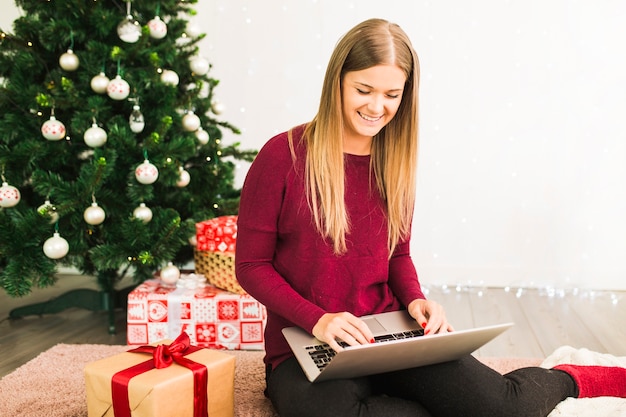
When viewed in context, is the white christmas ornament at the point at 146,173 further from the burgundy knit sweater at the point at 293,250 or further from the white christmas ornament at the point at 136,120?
the burgundy knit sweater at the point at 293,250

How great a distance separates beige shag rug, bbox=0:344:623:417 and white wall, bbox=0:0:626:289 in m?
1.04

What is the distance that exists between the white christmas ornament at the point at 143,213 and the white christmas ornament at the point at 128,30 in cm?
53

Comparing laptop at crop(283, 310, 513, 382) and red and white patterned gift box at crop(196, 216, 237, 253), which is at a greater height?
red and white patterned gift box at crop(196, 216, 237, 253)

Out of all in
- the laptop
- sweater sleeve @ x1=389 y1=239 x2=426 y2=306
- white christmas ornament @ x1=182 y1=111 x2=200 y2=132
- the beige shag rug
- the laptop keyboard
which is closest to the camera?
the laptop

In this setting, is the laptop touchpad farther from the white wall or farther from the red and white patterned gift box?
the white wall

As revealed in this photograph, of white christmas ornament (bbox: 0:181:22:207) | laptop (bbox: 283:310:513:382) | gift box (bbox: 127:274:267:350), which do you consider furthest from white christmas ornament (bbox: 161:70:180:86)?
laptop (bbox: 283:310:513:382)

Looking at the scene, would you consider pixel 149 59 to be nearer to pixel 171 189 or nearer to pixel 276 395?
pixel 171 189

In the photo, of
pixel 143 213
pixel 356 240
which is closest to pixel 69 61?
pixel 143 213

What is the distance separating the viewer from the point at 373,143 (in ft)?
4.35

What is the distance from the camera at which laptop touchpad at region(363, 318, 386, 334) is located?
1156mm

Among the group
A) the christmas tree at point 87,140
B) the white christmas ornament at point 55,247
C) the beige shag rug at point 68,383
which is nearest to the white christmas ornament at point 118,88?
the christmas tree at point 87,140

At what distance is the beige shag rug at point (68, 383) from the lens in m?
1.40

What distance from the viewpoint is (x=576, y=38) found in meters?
2.62

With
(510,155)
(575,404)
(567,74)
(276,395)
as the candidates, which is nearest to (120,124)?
(276,395)
